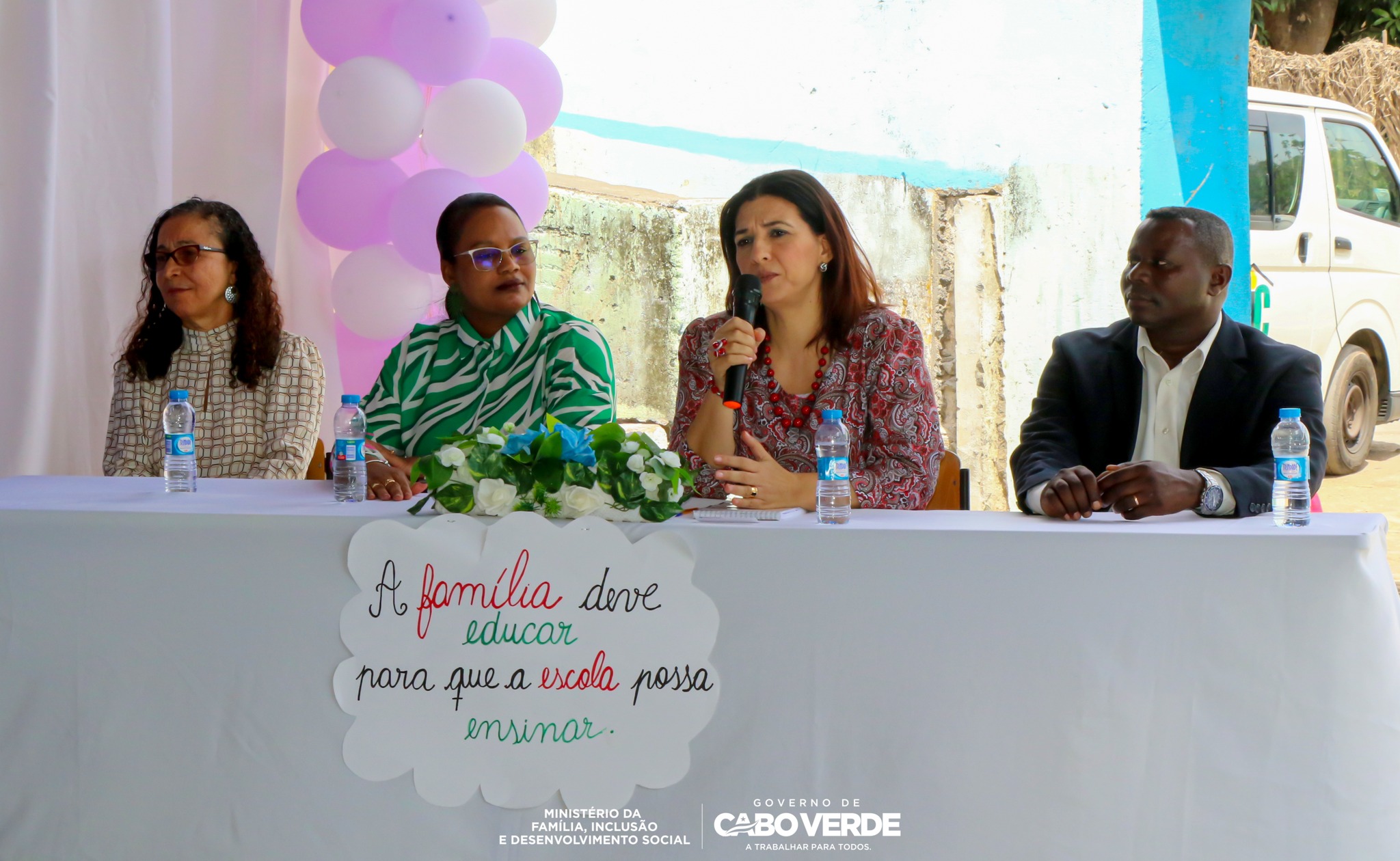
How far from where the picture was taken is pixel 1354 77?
6703 millimetres

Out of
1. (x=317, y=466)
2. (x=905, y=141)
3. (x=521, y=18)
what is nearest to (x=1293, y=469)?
(x=317, y=466)

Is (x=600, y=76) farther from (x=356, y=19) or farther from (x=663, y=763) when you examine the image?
(x=663, y=763)

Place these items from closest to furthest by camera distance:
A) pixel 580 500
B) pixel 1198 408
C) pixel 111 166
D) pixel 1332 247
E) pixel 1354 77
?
pixel 580 500 < pixel 1198 408 < pixel 111 166 < pixel 1332 247 < pixel 1354 77

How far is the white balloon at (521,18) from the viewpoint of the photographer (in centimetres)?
382

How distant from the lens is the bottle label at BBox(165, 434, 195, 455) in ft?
7.11

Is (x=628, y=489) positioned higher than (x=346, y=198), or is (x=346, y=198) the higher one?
(x=346, y=198)

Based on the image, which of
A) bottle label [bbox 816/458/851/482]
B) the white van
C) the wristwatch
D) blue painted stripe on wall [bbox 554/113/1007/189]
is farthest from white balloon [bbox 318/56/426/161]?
the white van

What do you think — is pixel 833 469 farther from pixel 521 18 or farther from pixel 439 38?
pixel 521 18

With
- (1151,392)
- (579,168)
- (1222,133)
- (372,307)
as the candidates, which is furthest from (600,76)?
(1151,392)

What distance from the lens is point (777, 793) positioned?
5.22 feet

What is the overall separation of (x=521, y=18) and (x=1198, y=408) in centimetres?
274

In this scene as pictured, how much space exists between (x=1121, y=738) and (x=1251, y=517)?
1.53 ft

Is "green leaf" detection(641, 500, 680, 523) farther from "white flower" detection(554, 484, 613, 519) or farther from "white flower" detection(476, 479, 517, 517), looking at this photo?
"white flower" detection(476, 479, 517, 517)

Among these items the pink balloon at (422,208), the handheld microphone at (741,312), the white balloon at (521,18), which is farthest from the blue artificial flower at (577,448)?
the white balloon at (521,18)
